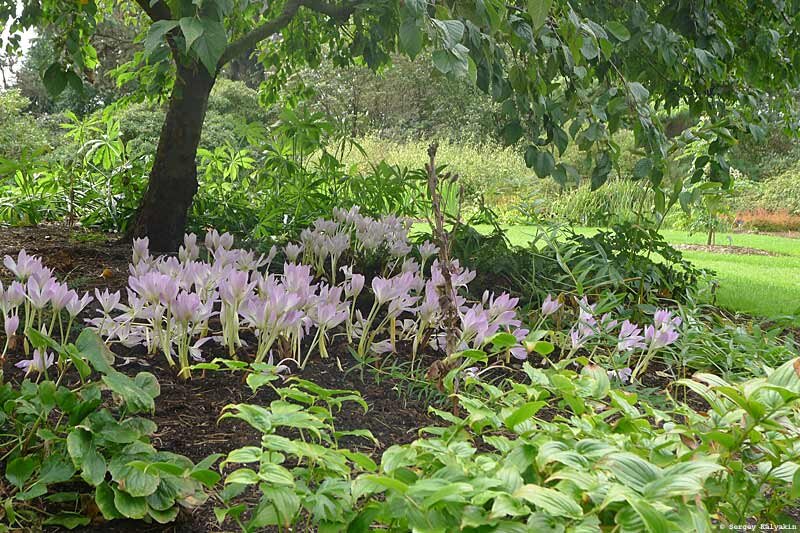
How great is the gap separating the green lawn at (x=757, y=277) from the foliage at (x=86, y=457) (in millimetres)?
3004

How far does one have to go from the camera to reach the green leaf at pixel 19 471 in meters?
1.16

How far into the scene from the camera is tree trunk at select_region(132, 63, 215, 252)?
3.65 metres

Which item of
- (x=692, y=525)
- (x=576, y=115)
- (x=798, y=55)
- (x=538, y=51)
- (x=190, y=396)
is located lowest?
(x=190, y=396)

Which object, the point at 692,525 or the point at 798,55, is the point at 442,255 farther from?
the point at 798,55

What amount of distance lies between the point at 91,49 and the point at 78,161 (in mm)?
1600

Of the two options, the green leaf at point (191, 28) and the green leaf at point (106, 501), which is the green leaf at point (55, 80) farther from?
the green leaf at point (106, 501)

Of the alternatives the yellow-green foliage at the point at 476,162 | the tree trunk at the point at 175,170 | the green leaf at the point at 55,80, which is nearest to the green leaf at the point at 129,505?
the green leaf at the point at 55,80

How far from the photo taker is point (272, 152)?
491 centimetres

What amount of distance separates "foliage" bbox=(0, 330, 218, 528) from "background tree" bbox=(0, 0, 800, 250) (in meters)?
0.63

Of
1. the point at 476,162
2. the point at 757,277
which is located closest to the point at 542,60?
the point at 757,277

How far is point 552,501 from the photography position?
83 cm

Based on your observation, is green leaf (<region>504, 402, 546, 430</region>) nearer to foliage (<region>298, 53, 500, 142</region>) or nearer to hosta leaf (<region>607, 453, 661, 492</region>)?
hosta leaf (<region>607, 453, 661, 492</region>)

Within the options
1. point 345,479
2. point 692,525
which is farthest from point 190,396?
point 692,525

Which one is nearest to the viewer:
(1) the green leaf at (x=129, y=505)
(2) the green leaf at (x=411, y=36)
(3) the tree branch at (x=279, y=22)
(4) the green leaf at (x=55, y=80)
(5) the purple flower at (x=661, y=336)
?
(1) the green leaf at (x=129, y=505)
